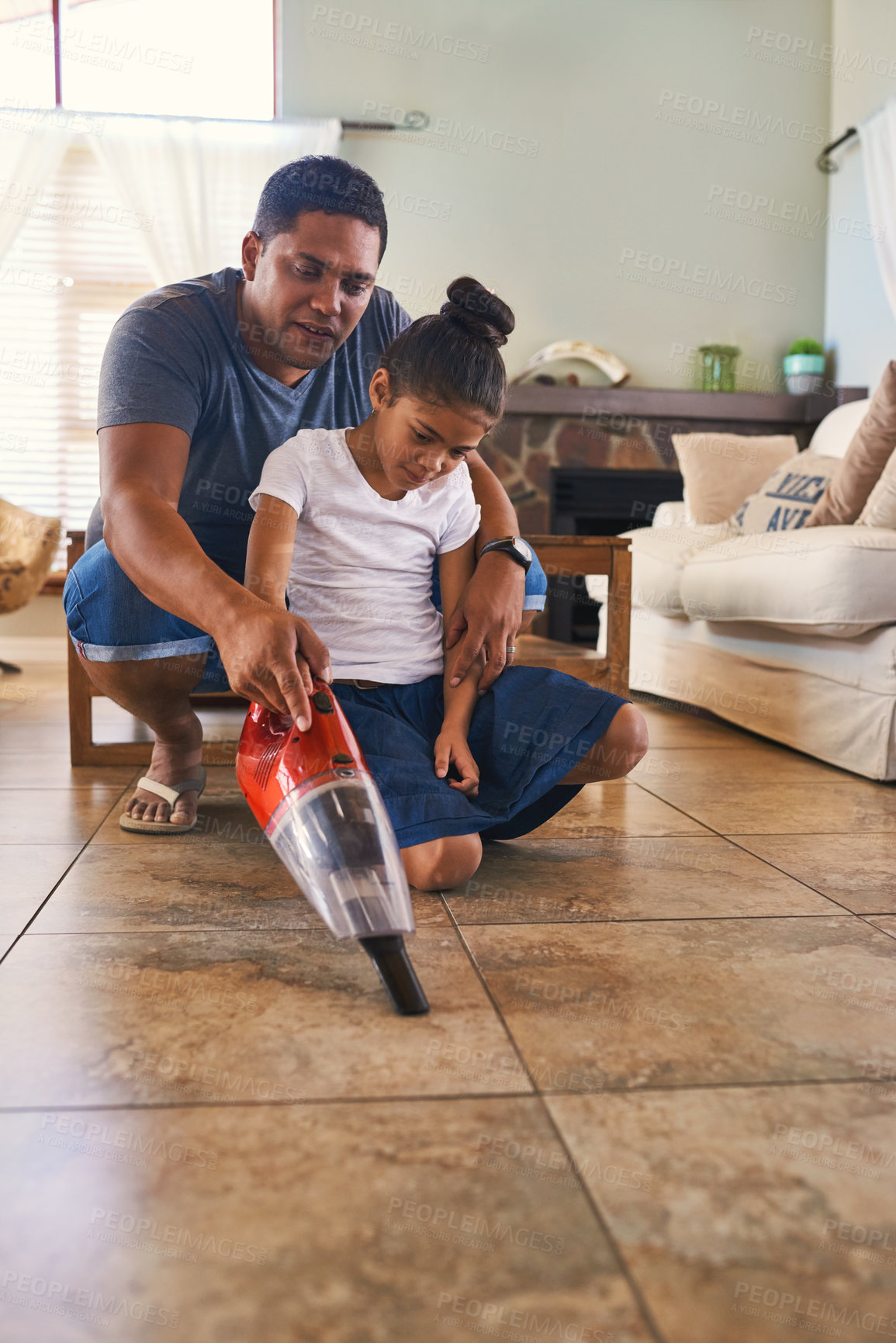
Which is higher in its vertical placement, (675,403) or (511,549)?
(675,403)

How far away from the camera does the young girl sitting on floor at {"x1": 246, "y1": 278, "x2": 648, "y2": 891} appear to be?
1282 mm

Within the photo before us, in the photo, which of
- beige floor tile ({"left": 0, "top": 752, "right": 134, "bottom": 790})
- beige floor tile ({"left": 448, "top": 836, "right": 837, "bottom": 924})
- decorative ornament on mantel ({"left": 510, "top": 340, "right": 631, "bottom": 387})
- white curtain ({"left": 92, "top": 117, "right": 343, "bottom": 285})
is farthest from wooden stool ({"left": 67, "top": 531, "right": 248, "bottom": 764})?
decorative ornament on mantel ({"left": 510, "top": 340, "right": 631, "bottom": 387})

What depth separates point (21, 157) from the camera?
4.18 meters

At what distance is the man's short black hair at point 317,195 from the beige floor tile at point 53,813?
0.87 meters

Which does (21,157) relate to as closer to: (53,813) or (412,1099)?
(53,813)

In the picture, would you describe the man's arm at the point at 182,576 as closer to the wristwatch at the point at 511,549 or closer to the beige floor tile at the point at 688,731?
the wristwatch at the point at 511,549

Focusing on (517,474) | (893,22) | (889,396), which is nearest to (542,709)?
(889,396)

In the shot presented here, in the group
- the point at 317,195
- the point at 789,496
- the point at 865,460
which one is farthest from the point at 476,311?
the point at 789,496

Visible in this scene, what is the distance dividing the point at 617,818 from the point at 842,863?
0.37m

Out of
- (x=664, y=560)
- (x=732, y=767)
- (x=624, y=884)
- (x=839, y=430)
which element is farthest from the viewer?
(x=839, y=430)

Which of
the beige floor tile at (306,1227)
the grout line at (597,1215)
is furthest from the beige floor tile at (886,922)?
the beige floor tile at (306,1227)

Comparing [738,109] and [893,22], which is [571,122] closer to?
[738,109]

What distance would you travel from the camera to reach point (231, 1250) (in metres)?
0.57

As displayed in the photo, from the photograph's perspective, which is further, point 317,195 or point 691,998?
point 317,195
